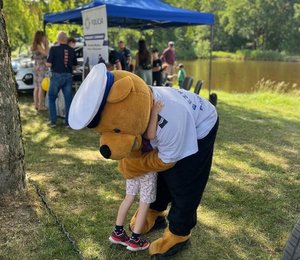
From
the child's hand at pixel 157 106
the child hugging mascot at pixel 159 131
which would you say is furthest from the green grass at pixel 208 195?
the child's hand at pixel 157 106

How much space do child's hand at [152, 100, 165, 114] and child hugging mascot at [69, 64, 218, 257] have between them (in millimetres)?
26

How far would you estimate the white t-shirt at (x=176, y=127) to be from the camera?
2449mm

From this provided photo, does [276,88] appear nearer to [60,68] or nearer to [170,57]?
[170,57]

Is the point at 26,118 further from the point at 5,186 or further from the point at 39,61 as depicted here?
the point at 5,186

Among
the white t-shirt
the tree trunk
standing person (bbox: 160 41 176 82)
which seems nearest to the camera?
the white t-shirt

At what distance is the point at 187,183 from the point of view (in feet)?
8.83

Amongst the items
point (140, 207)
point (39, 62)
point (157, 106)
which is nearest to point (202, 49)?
point (39, 62)

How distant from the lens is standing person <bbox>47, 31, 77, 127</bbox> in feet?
22.3

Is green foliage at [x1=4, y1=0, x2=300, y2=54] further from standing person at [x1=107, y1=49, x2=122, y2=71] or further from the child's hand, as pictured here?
the child's hand

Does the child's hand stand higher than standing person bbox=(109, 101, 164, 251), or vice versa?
the child's hand

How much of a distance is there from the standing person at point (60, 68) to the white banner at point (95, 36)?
15.0 inches

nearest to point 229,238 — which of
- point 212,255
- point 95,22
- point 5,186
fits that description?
point 212,255

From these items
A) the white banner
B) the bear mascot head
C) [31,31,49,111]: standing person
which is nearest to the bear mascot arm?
the bear mascot head

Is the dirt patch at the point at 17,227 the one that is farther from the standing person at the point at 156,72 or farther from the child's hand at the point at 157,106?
the standing person at the point at 156,72
